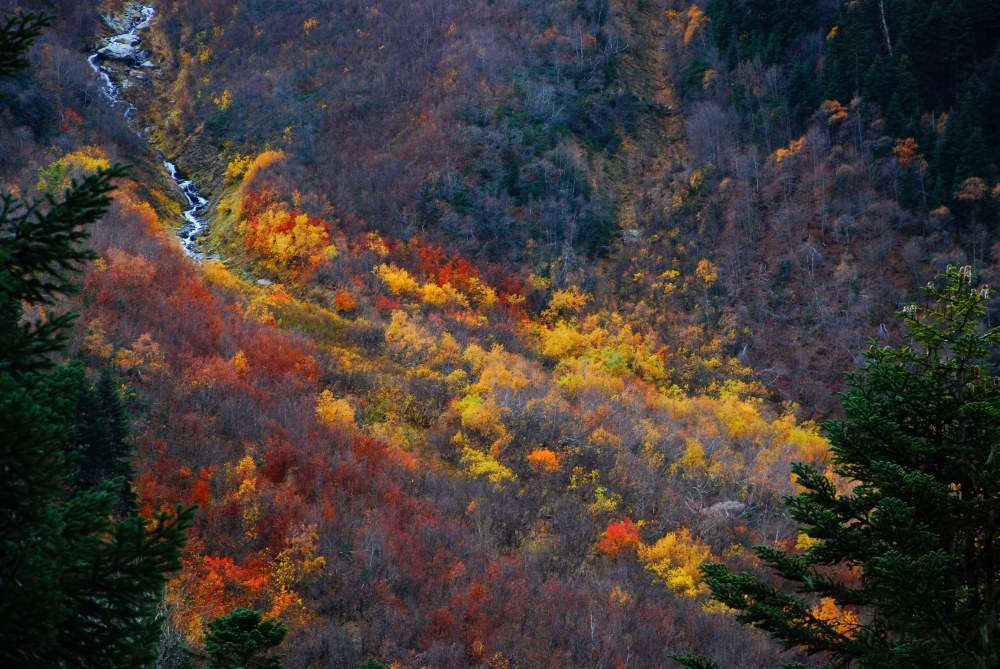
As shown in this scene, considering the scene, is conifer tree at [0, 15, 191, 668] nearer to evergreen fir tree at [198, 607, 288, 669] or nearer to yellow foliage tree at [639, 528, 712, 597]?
evergreen fir tree at [198, 607, 288, 669]

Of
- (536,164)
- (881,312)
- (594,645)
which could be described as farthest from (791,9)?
(594,645)

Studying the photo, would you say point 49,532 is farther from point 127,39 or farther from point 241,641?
point 127,39

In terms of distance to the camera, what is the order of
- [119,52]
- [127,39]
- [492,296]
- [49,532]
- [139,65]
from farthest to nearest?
[127,39] → [119,52] → [139,65] → [492,296] → [49,532]

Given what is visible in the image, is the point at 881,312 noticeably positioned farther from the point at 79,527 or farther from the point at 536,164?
the point at 79,527

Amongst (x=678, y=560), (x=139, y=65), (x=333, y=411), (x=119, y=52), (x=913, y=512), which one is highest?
(x=119, y=52)

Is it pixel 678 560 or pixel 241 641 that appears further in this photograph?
pixel 678 560

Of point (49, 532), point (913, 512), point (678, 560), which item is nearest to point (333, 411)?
point (678, 560)
